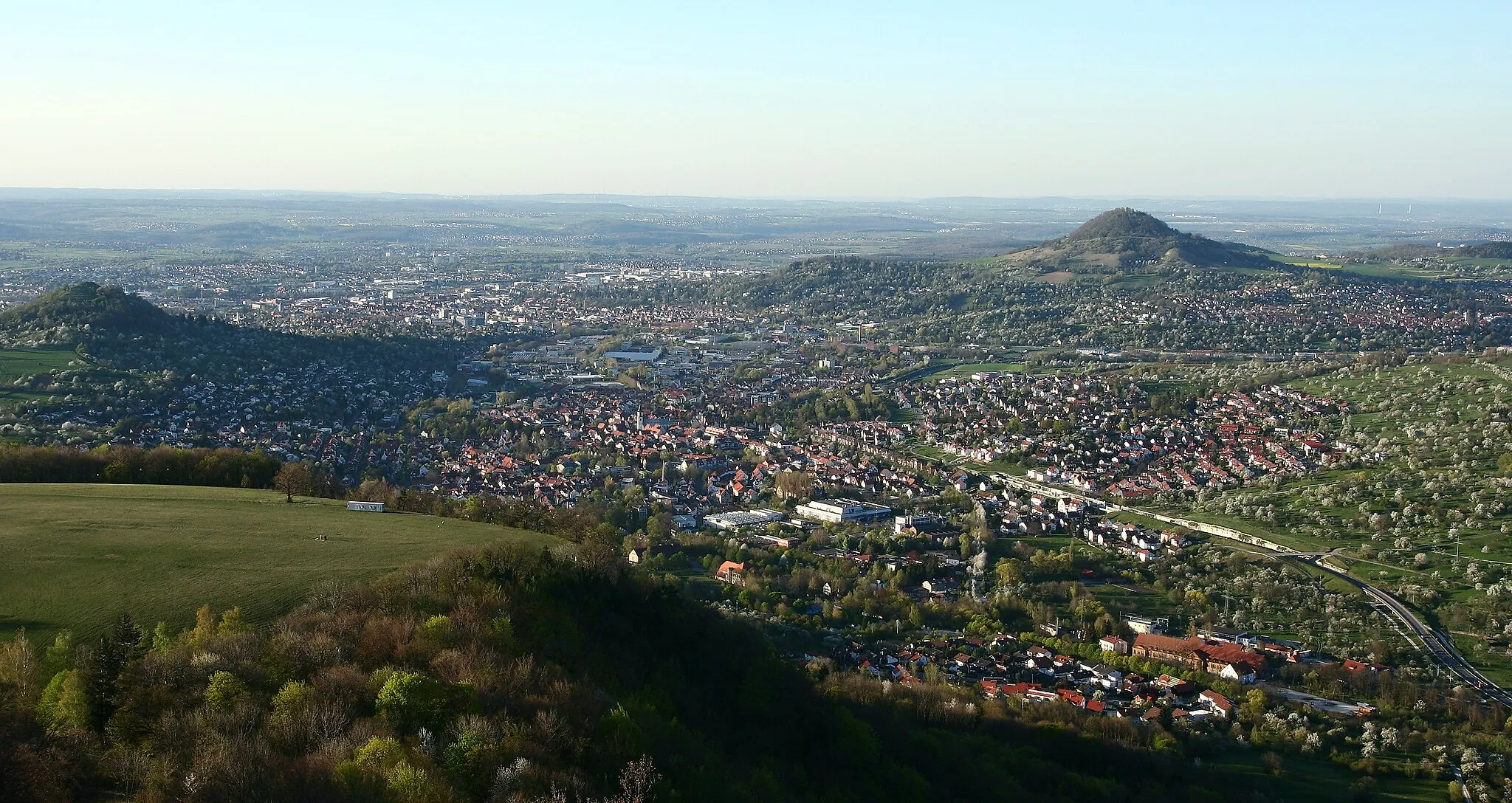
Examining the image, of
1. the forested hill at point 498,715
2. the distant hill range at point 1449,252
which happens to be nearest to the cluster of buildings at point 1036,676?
the forested hill at point 498,715

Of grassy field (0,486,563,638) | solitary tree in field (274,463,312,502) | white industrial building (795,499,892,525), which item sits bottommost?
white industrial building (795,499,892,525)

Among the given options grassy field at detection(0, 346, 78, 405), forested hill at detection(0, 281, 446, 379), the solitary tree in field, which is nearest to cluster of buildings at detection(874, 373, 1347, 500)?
the solitary tree in field

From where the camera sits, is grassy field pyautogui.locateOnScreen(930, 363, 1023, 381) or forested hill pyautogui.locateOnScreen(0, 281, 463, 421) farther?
grassy field pyautogui.locateOnScreen(930, 363, 1023, 381)

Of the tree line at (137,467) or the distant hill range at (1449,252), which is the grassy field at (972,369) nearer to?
the tree line at (137,467)

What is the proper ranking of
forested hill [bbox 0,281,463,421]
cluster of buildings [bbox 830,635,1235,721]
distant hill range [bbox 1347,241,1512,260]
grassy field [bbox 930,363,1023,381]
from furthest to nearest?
distant hill range [bbox 1347,241,1512,260] → grassy field [bbox 930,363,1023,381] → forested hill [bbox 0,281,463,421] → cluster of buildings [bbox 830,635,1235,721]

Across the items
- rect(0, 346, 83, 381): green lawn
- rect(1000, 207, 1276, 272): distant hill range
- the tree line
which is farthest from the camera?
rect(1000, 207, 1276, 272): distant hill range

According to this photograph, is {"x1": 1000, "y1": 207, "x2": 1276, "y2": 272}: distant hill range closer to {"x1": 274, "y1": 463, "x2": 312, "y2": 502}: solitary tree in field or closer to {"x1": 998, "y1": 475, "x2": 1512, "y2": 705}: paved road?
{"x1": 998, "y1": 475, "x2": 1512, "y2": 705}: paved road

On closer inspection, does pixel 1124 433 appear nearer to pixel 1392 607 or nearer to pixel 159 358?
pixel 1392 607
